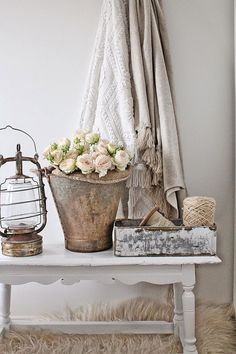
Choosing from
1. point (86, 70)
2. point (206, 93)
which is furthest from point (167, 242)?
point (86, 70)

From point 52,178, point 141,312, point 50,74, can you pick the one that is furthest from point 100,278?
point 50,74

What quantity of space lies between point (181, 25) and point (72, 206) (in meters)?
1.00

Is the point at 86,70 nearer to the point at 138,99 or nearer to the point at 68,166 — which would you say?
the point at 138,99

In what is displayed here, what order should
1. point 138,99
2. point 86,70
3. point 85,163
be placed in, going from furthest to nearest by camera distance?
point 86,70 → point 138,99 → point 85,163

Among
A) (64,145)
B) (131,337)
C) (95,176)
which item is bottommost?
(131,337)

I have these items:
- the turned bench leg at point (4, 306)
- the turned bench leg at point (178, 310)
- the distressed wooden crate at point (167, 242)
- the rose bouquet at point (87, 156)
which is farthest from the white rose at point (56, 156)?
the turned bench leg at point (178, 310)

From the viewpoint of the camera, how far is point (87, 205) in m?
1.64

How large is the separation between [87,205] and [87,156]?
178mm

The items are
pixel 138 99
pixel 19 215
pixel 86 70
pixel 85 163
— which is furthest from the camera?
pixel 86 70

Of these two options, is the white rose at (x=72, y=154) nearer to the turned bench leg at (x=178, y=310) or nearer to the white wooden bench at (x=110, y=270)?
the white wooden bench at (x=110, y=270)

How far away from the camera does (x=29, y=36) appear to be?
2070 millimetres

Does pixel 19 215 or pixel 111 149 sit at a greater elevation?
pixel 111 149

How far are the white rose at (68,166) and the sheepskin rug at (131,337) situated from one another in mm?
759

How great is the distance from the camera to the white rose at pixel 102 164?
160cm
